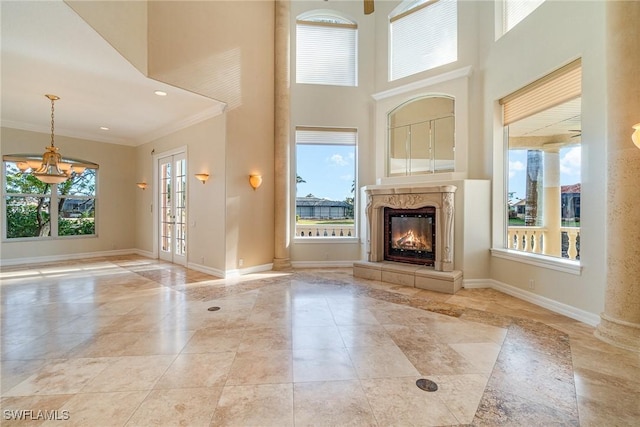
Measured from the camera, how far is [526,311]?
3.68m

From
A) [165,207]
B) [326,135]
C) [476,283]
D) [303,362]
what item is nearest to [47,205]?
[165,207]

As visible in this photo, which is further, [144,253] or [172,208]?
[144,253]

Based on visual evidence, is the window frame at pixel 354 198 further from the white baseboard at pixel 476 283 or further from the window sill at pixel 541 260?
the window sill at pixel 541 260

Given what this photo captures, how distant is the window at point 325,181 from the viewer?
6.43 metres

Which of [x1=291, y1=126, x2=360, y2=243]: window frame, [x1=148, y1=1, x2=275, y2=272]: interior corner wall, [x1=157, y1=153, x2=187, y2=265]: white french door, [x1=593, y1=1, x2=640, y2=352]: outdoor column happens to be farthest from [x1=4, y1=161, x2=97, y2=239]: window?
[x1=593, y1=1, x2=640, y2=352]: outdoor column

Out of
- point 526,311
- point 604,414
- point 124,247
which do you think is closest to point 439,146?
point 526,311

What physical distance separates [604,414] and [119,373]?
3.47 metres

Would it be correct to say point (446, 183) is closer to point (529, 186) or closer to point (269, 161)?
point (529, 186)

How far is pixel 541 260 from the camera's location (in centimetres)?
390

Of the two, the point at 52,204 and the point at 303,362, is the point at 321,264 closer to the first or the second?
the point at 303,362

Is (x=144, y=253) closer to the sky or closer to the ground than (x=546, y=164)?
closer to the ground

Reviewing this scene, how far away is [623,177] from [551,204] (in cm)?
132

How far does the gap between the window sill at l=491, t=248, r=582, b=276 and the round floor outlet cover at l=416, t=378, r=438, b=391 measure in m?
2.67

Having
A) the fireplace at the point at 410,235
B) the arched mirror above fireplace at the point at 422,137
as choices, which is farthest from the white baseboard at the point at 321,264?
the arched mirror above fireplace at the point at 422,137
